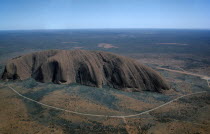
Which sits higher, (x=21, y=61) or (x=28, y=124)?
(x=21, y=61)

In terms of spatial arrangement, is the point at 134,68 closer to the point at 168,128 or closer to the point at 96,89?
the point at 96,89

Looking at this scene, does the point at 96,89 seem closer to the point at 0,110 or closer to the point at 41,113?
the point at 41,113

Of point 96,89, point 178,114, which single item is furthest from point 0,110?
point 178,114

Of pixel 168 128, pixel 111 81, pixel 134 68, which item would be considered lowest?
pixel 168 128

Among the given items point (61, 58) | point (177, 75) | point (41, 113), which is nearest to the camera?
point (41, 113)

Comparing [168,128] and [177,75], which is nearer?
[168,128]

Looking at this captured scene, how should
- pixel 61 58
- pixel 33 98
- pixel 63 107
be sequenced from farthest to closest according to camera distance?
1. pixel 61 58
2. pixel 33 98
3. pixel 63 107
